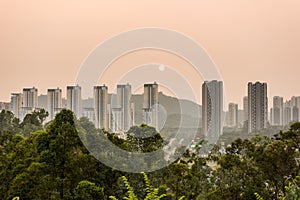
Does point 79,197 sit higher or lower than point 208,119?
lower

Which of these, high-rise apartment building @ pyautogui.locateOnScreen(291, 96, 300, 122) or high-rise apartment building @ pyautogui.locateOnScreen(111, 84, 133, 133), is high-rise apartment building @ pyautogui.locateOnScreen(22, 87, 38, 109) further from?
high-rise apartment building @ pyautogui.locateOnScreen(111, 84, 133, 133)

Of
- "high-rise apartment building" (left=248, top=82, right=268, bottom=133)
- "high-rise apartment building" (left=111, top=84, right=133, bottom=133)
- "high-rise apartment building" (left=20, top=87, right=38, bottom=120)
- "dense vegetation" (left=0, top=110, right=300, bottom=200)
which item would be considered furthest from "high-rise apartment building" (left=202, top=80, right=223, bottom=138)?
"high-rise apartment building" (left=20, top=87, right=38, bottom=120)

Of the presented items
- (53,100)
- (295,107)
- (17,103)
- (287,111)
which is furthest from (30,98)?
(295,107)

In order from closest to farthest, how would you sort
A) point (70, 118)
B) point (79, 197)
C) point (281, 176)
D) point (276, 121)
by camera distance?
point (79, 197) < point (70, 118) < point (281, 176) < point (276, 121)

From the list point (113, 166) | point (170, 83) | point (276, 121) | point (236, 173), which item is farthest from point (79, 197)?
point (276, 121)

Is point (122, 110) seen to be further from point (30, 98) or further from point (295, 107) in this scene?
point (30, 98)

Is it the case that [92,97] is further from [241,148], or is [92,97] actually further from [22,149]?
[241,148]

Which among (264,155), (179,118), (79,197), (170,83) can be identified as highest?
(170,83)
